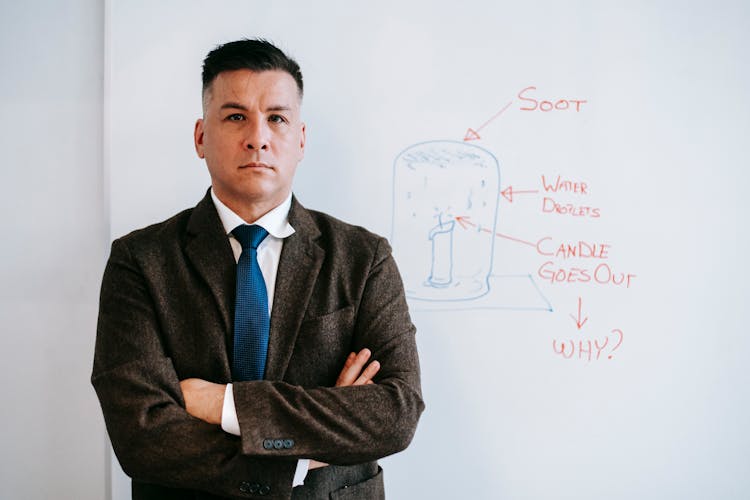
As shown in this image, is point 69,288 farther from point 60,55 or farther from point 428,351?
point 428,351

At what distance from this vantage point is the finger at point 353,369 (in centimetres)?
138

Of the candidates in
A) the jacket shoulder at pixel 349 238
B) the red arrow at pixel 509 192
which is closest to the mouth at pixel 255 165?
the jacket shoulder at pixel 349 238

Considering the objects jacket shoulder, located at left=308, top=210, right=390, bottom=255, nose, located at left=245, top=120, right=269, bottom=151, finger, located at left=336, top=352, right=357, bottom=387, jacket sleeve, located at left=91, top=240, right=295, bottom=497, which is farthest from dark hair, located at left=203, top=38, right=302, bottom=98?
finger, located at left=336, top=352, right=357, bottom=387

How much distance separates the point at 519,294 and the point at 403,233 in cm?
41

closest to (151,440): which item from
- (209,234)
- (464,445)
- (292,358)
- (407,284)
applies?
(292,358)

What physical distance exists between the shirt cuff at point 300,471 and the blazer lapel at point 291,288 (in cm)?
19

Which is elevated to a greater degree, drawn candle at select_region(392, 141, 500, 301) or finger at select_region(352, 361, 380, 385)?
drawn candle at select_region(392, 141, 500, 301)

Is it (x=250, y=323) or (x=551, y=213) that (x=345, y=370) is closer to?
(x=250, y=323)

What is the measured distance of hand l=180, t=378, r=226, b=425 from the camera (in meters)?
1.28

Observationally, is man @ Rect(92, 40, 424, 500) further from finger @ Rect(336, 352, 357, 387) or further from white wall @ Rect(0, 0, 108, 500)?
white wall @ Rect(0, 0, 108, 500)

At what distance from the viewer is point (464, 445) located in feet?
6.10

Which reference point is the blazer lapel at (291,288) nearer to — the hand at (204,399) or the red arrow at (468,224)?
the hand at (204,399)

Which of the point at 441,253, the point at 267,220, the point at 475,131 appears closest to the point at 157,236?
the point at 267,220

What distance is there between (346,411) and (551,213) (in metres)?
0.97
